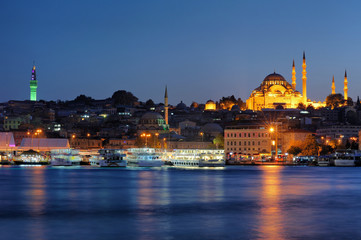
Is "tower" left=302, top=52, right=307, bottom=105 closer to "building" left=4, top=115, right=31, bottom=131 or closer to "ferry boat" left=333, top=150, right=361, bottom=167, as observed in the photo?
"building" left=4, top=115, right=31, bottom=131

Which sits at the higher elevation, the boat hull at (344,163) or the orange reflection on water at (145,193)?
the boat hull at (344,163)

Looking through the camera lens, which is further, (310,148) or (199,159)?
→ (310,148)

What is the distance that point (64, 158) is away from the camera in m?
78.7

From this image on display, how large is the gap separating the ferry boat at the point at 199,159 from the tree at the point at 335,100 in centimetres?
9071

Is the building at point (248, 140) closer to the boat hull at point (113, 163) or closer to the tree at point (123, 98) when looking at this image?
the boat hull at point (113, 163)

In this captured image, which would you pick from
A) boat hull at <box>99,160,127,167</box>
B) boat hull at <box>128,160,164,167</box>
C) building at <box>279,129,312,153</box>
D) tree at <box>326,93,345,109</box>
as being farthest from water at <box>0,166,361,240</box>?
tree at <box>326,93,345,109</box>

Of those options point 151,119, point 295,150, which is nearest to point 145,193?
point 295,150

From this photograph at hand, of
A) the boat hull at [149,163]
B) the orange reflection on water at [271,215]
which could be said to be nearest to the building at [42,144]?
the boat hull at [149,163]

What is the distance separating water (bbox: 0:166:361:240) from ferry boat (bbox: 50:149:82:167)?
3307 cm

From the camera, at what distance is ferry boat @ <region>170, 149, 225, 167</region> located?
71750 mm

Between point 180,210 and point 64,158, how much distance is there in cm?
5214

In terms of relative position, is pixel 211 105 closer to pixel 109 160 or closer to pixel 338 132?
pixel 338 132

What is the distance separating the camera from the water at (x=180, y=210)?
22078 mm

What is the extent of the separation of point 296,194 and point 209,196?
16.1 ft
